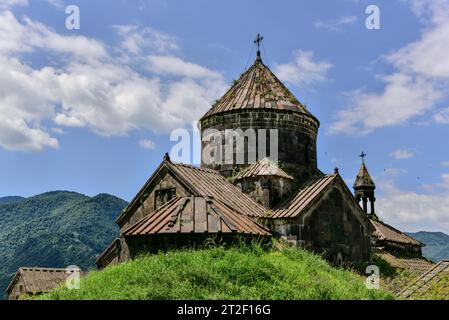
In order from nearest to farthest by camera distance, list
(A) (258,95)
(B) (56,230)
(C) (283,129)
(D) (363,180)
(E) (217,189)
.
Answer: (E) (217,189) → (C) (283,129) → (A) (258,95) → (D) (363,180) → (B) (56,230)

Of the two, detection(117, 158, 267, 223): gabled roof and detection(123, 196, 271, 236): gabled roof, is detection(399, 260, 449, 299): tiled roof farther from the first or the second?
detection(117, 158, 267, 223): gabled roof

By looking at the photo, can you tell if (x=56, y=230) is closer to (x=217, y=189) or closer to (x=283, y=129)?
(x=283, y=129)

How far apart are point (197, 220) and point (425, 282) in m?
5.42

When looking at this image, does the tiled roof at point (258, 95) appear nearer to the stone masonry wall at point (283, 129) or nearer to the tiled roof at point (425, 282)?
the stone masonry wall at point (283, 129)

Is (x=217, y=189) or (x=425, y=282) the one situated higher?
(x=217, y=189)

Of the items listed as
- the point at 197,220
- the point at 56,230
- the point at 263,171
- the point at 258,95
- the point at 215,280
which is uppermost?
the point at 258,95

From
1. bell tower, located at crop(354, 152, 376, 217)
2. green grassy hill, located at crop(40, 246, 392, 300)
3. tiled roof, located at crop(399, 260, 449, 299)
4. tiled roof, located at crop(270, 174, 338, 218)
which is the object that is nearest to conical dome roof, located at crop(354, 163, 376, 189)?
bell tower, located at crop(354, 152, 376, 217)

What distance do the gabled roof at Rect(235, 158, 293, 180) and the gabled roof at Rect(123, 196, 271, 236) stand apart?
2470mm

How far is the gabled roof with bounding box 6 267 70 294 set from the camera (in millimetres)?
24250

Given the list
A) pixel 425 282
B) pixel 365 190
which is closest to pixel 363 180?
pixel 365 190

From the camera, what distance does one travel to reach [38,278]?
25172mm

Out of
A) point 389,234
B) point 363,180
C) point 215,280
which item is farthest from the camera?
point 363,180
